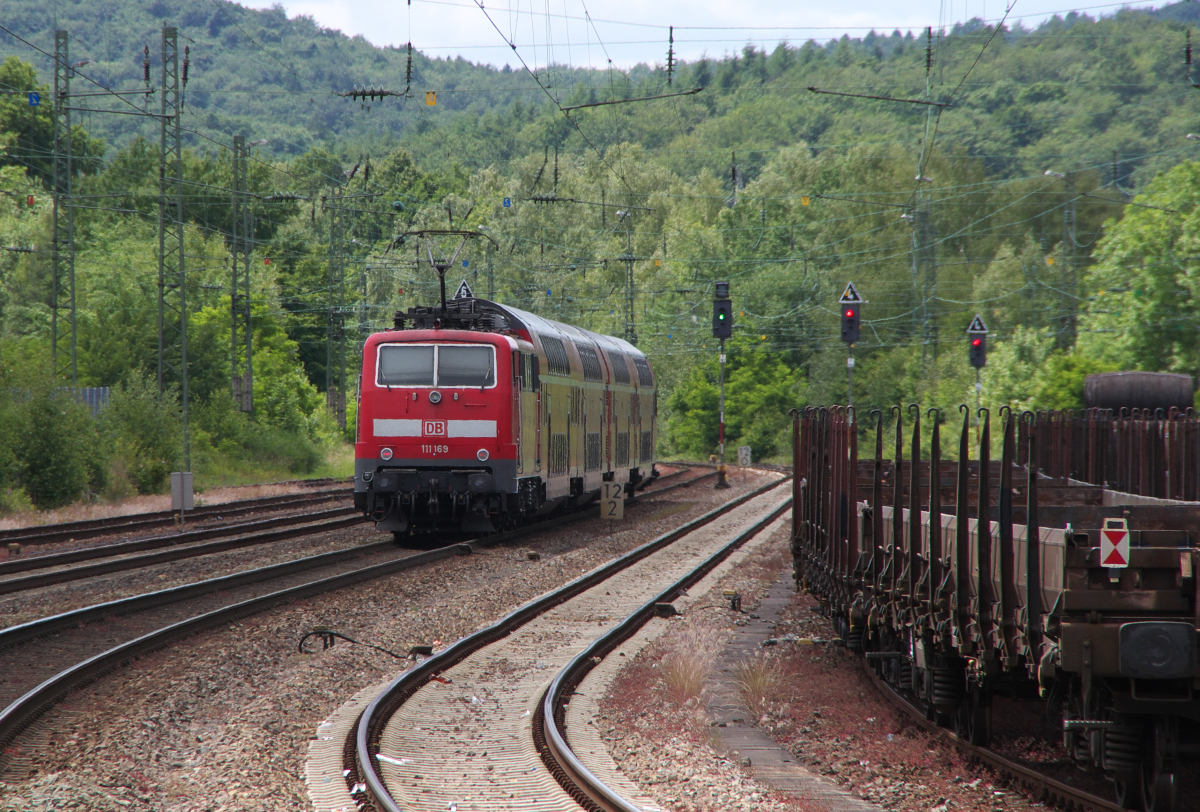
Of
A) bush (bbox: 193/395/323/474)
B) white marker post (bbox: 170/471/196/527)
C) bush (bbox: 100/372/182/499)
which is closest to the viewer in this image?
white marker post (bbox: 170/471/196/527)

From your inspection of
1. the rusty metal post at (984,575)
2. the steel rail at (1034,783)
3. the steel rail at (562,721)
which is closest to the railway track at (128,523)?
the steel rail at (562,721)

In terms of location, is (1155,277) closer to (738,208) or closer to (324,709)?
(738,208)

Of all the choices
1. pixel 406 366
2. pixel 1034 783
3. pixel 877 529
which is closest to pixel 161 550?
pixel 406 366

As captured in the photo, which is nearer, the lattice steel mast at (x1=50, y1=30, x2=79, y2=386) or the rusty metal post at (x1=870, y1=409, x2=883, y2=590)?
the rusty metal post at (x1=870, y1=409, x2=883, y2=590)

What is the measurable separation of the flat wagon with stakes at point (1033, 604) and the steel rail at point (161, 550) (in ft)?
32.6

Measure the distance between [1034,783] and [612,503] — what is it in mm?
19388

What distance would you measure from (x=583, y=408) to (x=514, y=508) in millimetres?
5324

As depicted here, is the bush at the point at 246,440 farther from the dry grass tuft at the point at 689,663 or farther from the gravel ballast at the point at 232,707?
the dry grass tuft at the point at 689,663

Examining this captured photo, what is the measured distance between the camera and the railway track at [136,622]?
30.3ft

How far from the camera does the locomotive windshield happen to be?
63.4ft

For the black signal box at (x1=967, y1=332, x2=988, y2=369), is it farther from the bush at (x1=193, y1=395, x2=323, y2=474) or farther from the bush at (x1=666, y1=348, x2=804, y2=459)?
the bush at (x1=666, y1=348, x2=804, y2=459)

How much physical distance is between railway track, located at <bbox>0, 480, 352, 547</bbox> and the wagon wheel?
17.6 meters

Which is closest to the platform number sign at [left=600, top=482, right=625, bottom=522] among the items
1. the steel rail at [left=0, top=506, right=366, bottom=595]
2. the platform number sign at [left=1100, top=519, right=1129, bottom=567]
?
the steel rail at [left=0, top=506, right=366, bottom=595]

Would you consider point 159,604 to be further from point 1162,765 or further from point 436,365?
point 1162,765
